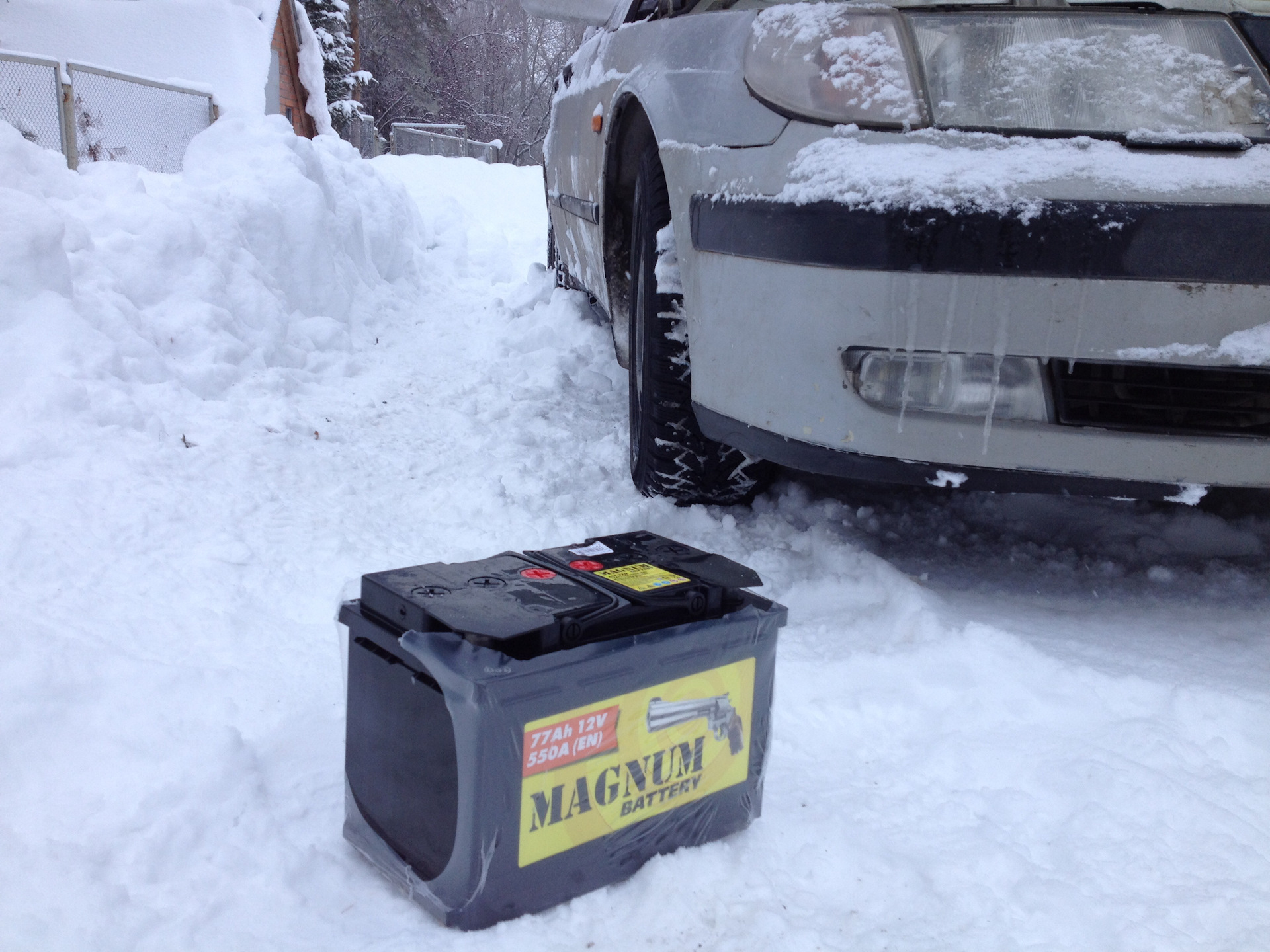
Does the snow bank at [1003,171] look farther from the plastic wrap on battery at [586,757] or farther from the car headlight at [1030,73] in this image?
the plastic wrap on battery at [586,757]

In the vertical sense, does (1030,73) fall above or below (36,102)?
below

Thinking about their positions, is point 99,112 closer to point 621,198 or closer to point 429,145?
point 621,198

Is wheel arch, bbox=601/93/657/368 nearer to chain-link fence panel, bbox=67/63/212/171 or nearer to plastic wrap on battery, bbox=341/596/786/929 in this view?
plastic wrap on battery, bbox=341/596/786/929

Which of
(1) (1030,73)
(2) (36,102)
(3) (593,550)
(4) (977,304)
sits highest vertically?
(2) (36,102)

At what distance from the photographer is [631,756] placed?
1527 millimetres

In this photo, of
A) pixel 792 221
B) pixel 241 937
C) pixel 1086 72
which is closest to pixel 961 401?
pixel 792 221

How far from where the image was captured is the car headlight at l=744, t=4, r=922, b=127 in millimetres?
2074

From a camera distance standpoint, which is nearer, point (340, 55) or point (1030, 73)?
point (1030, 73)

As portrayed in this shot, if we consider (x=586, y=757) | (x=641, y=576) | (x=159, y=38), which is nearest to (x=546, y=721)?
(x=586, y=757)

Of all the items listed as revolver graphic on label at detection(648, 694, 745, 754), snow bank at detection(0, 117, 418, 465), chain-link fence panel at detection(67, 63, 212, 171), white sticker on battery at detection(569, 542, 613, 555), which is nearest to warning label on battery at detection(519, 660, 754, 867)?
revolver graphic on label at detection(648, 694, 745, 754)

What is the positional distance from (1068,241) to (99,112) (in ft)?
28.2

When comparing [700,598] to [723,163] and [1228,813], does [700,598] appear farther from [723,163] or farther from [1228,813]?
[723,163]

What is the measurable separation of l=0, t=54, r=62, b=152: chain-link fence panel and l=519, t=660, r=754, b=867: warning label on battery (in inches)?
295

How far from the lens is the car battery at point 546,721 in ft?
4.54
